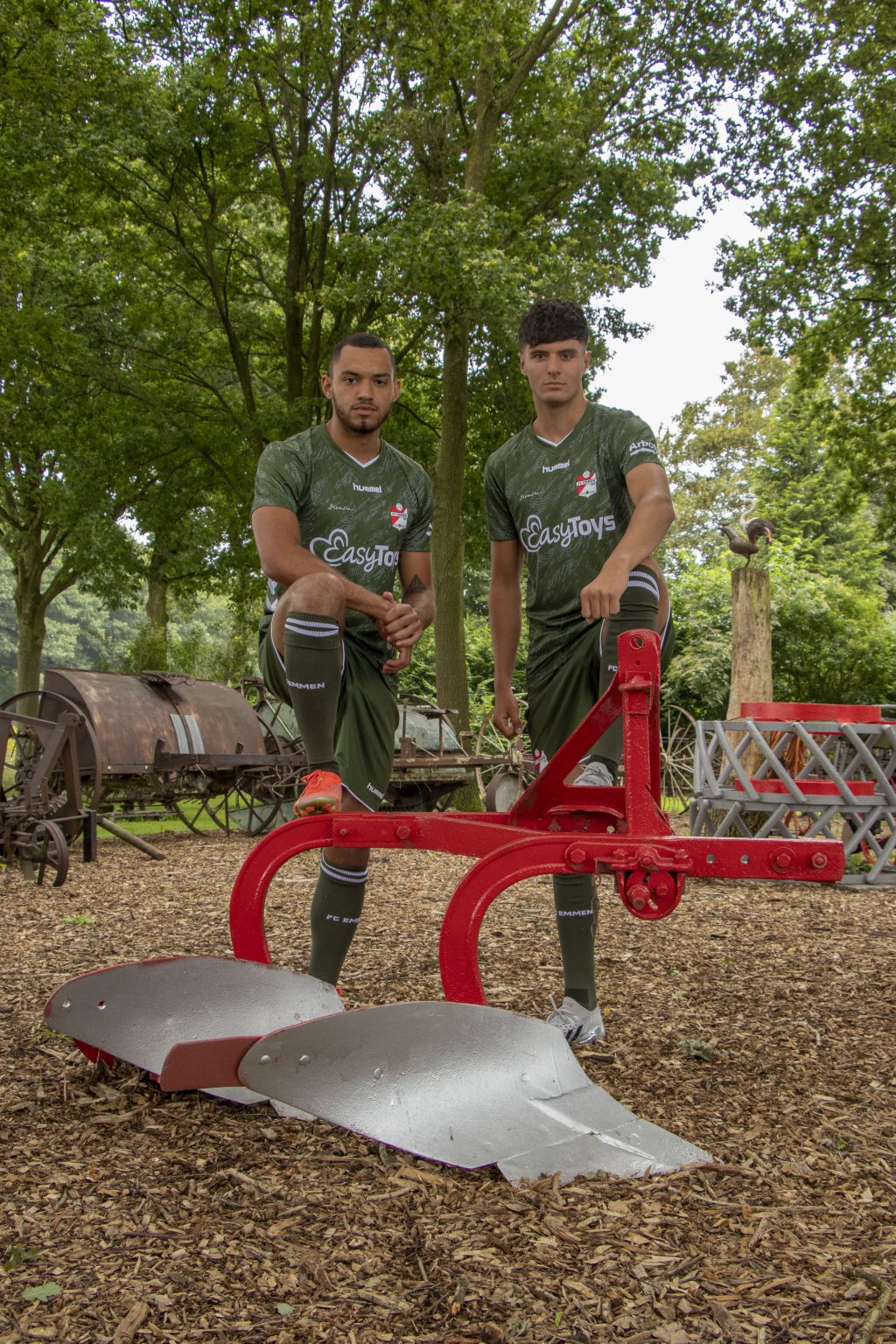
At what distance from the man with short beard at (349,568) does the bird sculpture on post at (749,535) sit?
624 centimetres

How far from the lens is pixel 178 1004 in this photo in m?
3.01

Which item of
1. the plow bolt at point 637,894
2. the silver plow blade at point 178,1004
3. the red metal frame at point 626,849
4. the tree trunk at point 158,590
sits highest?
the tree trunk at point 158,590

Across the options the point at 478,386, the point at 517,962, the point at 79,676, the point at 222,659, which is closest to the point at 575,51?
the point at 478,386

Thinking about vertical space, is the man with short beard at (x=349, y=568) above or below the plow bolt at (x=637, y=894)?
above

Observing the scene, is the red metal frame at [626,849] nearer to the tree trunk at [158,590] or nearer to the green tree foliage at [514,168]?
the green tree foliage at [514,168]

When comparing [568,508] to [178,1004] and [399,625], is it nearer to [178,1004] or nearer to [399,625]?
[399,625]

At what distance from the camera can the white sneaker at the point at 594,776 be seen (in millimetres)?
3148

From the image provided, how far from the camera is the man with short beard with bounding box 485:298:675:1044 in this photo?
132 inches

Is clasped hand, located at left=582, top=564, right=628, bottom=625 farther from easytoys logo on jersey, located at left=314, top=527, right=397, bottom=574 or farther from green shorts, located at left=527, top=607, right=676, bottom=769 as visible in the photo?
easytoys logo on jersey, located at left=314, top=527, right=397, bottom=574

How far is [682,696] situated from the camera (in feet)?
56.2

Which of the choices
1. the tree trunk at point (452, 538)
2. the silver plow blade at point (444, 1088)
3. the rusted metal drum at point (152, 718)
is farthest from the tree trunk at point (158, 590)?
the silver plow blade at point (444, 1088)

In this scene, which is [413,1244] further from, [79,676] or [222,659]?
[222,659]

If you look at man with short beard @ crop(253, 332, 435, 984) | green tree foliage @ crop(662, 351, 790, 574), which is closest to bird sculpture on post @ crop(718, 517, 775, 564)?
man with short beard @ crop(253, 332, 435, 984)

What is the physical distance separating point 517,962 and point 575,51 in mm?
14068
